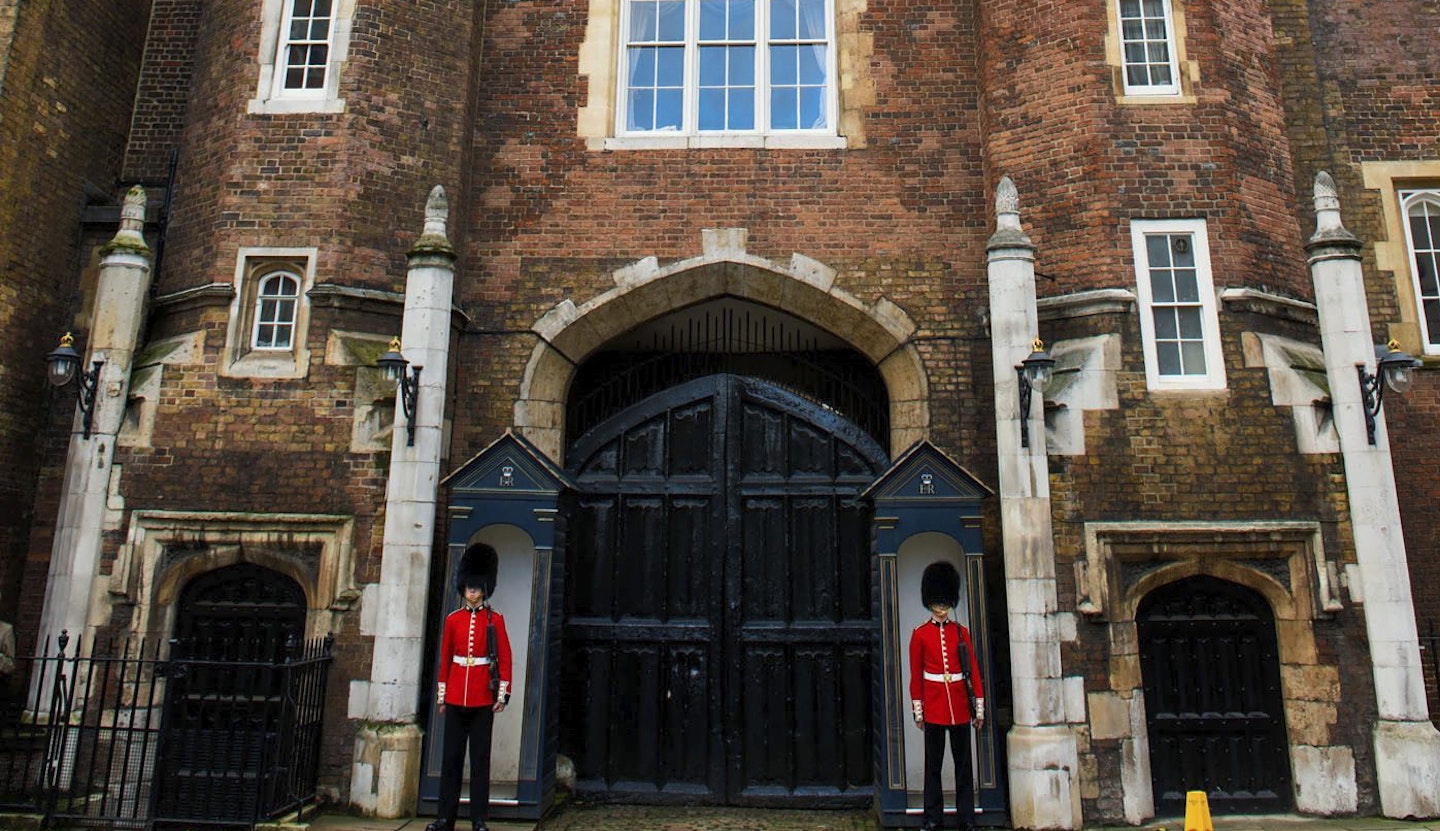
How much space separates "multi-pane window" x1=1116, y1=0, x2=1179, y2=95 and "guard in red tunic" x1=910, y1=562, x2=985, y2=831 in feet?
20.0

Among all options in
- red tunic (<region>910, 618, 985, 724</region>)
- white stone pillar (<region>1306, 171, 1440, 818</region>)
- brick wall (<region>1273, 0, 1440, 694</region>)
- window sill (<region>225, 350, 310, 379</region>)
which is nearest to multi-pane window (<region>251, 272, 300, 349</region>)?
window sill (<region>225, 350, 310, 379</region>)

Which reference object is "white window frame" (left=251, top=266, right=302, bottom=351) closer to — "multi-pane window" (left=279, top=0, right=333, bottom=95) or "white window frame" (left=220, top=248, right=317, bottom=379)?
"white window frame" (left=220, top=248, right=317, bottom=379)

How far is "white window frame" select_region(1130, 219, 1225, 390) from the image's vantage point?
8.62m

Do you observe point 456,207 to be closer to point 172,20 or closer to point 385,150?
point 385,150

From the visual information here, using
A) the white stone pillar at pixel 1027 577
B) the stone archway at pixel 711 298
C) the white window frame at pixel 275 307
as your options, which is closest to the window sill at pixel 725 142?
the stone archway at pixel 711 298

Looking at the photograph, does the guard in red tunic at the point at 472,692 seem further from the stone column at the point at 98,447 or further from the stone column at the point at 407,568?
the stone column at the point at 98,447

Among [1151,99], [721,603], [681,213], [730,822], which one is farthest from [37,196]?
[1151,99]

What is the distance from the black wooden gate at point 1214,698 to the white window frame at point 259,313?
8.20 meters

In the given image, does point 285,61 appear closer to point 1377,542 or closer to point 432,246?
point 432,246

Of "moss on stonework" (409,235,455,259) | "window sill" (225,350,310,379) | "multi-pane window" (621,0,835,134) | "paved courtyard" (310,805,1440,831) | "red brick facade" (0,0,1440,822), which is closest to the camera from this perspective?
"paved courtyard" (310,805,1440,831)

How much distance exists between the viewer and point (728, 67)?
1060 cm

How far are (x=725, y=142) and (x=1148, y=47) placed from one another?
453cm

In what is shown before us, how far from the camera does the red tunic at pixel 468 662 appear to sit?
6.90 m

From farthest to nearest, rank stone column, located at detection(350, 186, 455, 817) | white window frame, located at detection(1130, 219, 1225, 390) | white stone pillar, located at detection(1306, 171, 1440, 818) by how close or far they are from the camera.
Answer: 1. white window frame, located at detection(1130, 219, 1225, 390)
2. stone column, located at detection(350, 186, 455, 817)
3. white stone pillar, located at detection(1306, 171, 1440, 818)
